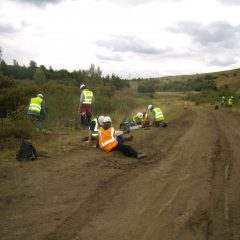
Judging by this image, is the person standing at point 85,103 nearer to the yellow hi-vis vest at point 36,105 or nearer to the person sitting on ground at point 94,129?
the yellow hi-vis vest at point 36,105

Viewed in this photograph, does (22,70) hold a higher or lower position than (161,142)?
higher

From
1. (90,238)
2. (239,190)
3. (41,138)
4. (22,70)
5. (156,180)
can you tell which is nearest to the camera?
(90,238)

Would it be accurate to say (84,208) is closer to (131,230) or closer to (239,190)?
(131,230)

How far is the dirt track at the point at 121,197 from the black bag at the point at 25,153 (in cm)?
33

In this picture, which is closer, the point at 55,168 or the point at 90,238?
the point at 90,238

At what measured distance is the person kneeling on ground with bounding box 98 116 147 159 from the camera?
40.2ft

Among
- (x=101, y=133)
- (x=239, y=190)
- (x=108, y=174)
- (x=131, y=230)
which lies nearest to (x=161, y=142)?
(x=101, y=133)

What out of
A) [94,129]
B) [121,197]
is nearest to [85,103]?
[94,129]

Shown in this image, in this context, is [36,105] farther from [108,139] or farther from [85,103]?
[108,139]

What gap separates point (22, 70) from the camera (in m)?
50.4

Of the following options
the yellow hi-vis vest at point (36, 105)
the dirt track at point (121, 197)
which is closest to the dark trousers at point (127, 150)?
the dirt track at point (121, 197)

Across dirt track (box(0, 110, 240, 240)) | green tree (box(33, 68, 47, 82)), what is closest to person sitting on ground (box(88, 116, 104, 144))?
dirt track (box(0, 110, 240, 240))

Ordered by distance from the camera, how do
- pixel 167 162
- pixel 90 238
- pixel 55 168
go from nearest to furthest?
pixel 90 238
pixel 55 168
pixel 167 162

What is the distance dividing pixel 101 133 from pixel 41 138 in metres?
3.14
